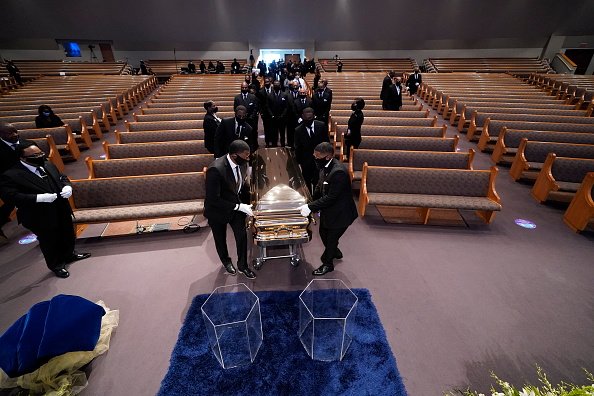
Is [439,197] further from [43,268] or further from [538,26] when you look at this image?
[538,26]

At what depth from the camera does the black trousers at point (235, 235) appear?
316cm

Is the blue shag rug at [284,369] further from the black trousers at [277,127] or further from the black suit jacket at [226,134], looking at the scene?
the black trousers at [277,127]

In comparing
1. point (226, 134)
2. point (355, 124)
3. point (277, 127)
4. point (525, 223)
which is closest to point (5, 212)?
point (226, 134)

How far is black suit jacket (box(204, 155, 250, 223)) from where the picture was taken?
2863 mm

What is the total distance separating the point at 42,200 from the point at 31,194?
125mm

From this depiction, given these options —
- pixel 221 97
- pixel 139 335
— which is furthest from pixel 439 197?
pixel 221 97

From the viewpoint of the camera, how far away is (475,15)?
757 inches

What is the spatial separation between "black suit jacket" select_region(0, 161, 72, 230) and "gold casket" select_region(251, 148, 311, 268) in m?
2.19

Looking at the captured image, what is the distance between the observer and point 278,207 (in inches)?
130

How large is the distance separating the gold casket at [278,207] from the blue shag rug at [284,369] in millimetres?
840

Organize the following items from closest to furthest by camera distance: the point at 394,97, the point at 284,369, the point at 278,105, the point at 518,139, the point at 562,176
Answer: the point at 284,369, the point at 562,176, the point at 518,139, the point at 278,105, the point at 394,97

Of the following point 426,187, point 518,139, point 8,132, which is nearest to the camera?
point 8,132

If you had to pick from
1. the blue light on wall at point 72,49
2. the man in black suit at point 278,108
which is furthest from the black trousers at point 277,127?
the blue light on wall at point 72,49

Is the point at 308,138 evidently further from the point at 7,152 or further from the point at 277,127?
the point at 7,152
